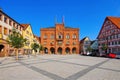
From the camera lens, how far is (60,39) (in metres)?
81.8

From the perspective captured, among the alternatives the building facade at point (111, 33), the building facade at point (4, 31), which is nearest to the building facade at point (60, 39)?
the building facade at point (111, 33)

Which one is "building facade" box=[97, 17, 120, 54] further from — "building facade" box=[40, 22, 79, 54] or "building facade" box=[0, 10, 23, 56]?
"building facade" box=[0, 10, 23, 56]

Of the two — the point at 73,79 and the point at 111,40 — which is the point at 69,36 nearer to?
the point at 111,40

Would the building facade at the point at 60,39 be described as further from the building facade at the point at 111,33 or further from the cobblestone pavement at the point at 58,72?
the cobblestone pavement at the point at 58,72

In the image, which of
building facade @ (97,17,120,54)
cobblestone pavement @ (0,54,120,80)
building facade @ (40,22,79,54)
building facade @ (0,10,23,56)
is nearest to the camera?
cobblestone pavement @ (0,54,120,80)

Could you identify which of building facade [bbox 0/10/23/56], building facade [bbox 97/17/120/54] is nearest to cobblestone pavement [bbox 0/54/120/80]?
building facade [bbox 0/10/23/56]

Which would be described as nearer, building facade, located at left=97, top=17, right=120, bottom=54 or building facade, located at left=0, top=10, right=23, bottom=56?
building facade, located at left=0, top=10, right=23, bottom=56

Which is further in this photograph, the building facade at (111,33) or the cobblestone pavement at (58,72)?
the building facade at (111,33)

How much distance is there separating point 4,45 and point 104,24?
1724 inches

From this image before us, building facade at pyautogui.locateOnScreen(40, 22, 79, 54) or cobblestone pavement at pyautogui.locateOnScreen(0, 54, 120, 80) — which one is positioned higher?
building facade at pyautogui.locateOnScreen(40, 22, 79, 54)

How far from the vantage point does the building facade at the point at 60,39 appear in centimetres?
8131

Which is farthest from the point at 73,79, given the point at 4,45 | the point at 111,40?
the point at 111,40

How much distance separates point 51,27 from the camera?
86.2m

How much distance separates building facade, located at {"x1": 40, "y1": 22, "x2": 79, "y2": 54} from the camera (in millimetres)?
81312
